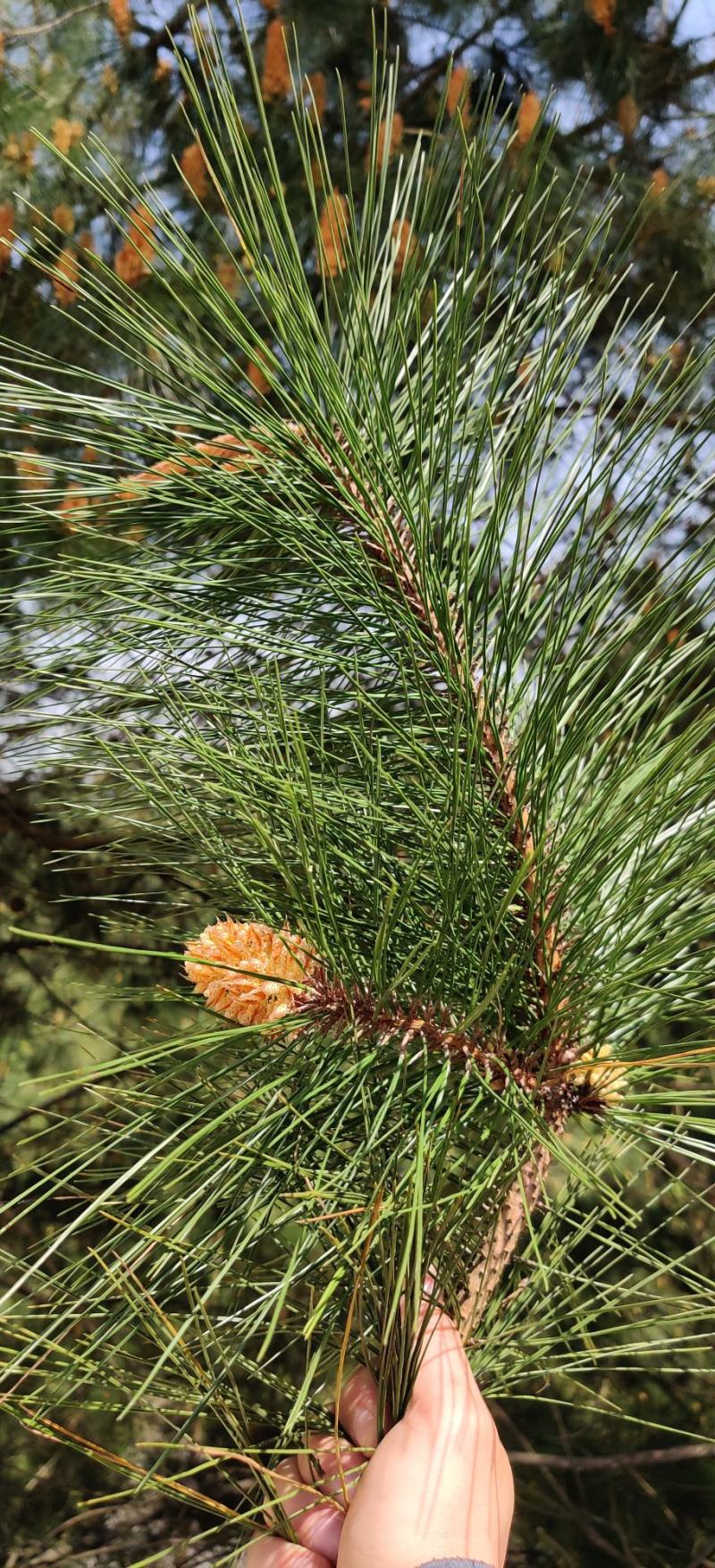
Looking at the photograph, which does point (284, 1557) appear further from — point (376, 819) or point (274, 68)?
point (274, 68)

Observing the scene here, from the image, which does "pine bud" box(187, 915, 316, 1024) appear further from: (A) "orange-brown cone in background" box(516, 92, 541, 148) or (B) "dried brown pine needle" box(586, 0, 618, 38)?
(B) "dried brown pine needle" box(586, 0, 618, 38)

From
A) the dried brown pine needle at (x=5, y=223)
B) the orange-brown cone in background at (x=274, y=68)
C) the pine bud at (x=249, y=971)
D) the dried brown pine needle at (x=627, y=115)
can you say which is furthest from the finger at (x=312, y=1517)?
the dried brown pine needle at (x=627, y=115)

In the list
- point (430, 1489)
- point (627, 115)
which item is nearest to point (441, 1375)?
point (430, 1489)

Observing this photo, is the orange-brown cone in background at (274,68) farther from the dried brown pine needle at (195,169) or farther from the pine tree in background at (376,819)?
the pine tree in background at (376,819)

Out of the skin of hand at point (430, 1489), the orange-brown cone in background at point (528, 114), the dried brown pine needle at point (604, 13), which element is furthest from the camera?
the dried brown pine needle at point (604, 13)

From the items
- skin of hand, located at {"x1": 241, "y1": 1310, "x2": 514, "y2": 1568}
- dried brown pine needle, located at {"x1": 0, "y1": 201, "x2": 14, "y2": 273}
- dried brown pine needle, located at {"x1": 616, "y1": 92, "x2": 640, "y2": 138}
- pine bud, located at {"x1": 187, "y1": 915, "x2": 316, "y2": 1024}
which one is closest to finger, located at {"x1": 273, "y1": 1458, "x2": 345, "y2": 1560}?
skin of hand, located at {"x1": 241, "y1": 1310, "x2": 514, "y2": 1568}
